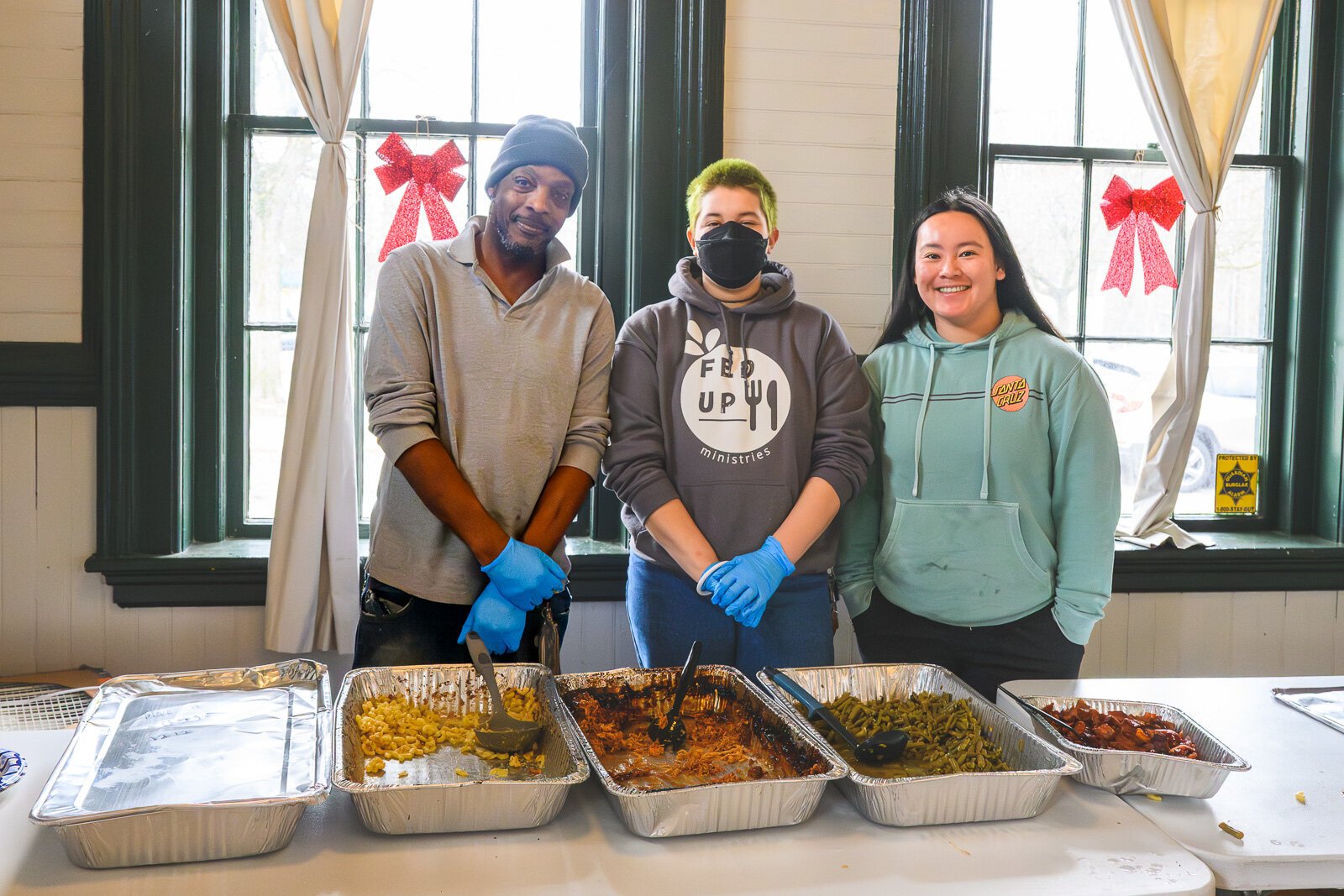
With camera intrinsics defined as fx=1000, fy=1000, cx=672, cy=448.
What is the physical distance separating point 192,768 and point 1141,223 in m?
2.86

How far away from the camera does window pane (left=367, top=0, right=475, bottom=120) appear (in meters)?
2.69

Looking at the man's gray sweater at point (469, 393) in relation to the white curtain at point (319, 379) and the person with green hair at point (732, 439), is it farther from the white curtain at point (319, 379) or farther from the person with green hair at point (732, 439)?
the white curtain at point (319, 379)

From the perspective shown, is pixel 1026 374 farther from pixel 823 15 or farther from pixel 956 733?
pixel 823 15

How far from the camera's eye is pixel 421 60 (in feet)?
8.88

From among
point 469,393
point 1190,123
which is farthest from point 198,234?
point 1190,123

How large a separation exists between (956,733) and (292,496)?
170 centimetres

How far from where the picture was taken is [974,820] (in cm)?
127

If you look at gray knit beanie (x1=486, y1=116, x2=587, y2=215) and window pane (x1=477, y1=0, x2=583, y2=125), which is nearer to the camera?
gray knit beanie (x1=486, y1=116, x2=587, y2=215)

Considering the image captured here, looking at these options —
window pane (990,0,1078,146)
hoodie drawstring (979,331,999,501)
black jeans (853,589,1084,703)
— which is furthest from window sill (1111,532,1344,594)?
window pane (990,0,1078,146)

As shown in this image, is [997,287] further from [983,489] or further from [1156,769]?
[1156,769]

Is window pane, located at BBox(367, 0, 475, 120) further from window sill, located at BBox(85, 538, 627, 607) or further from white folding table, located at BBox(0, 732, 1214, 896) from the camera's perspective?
white folding table, located at BBox(0, 732, 1214, 896)

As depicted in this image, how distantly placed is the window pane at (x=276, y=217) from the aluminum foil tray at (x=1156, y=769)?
2203 mm

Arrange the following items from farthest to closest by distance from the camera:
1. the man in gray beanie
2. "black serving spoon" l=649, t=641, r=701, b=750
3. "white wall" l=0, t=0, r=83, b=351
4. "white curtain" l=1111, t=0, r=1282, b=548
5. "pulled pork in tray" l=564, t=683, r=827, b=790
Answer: "white curtain" l=1111, t=0, r=1282, b=548
"white wall" l=0, t=0, r=83, b=351
the man in gray beanie
"black serving spoon" l=649, t=641, r=701, b=750
"pulled pork in tray" l=564, t=683, r=827, b=790

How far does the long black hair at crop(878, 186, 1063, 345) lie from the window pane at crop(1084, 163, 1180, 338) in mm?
1113
